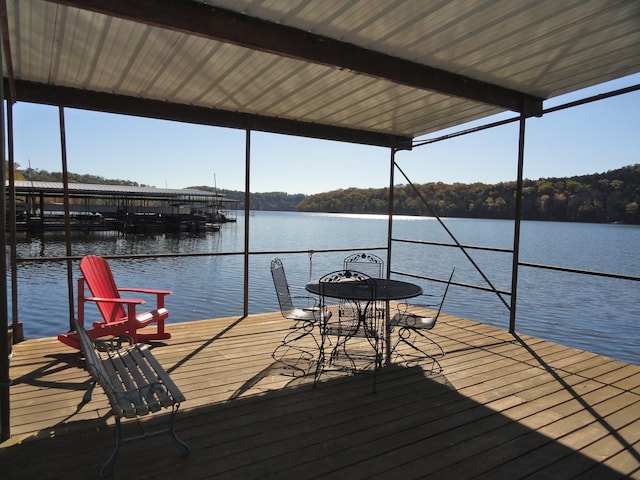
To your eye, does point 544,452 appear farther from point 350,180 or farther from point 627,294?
point 350,180

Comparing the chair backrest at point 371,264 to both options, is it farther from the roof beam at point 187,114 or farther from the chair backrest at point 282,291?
the roof beam at point 187,114

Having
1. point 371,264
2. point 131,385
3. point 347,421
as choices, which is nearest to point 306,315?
point 347,421

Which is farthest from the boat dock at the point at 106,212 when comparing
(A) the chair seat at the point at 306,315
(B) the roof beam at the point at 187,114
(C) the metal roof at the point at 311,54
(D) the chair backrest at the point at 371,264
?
(A) the chair seat at the point at 306,315

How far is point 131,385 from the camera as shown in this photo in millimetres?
2055

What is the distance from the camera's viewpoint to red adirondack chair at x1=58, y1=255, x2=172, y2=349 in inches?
132

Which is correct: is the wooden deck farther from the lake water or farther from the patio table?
the lake water

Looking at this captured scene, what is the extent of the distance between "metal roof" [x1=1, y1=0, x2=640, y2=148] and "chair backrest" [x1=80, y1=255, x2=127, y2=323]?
60.5 inches

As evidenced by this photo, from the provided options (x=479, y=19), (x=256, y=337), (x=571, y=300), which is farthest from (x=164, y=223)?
(x=479, y=19)

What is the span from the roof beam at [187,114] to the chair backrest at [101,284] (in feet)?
4.95

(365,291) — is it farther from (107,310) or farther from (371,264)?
(107,310)

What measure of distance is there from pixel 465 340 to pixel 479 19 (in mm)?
3079

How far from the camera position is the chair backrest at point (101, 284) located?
3.53 meters

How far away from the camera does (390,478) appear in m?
1.90

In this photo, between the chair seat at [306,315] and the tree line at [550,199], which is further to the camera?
the tree line at [550,199]
